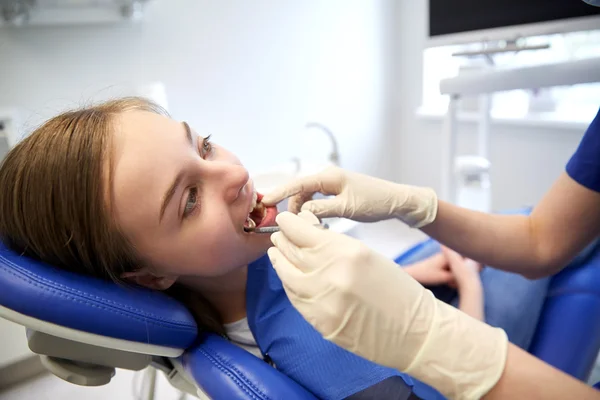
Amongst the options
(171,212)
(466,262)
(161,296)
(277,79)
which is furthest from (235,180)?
(277,79)

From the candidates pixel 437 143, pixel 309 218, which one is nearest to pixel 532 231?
pixel 309 218

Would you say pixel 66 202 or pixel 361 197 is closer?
pixel 66 202

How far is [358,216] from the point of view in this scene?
974 millimetres

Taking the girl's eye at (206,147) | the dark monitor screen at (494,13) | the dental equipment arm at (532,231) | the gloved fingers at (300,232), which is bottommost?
the dental equipment arm at (532,231)

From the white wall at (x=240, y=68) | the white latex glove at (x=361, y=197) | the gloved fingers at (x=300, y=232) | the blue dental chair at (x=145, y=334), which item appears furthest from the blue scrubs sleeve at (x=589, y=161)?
the white wall at (x=240, y=68)

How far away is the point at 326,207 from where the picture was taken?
2.92ft

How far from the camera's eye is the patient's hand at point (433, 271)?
1.11m

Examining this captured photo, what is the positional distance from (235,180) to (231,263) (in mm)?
167

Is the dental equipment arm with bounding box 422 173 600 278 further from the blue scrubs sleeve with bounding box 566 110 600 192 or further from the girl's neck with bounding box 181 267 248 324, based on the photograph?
the girl's neck with bounding box 181 267 248 324

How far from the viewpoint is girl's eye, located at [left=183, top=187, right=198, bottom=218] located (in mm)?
805

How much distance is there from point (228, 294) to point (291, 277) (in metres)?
0.37

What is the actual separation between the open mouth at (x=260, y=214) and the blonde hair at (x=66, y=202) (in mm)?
256

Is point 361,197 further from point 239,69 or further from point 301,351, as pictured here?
point 239,69

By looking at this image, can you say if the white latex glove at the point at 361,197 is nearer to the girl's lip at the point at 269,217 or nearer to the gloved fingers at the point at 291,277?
the girl's lip at the point at 269,217
